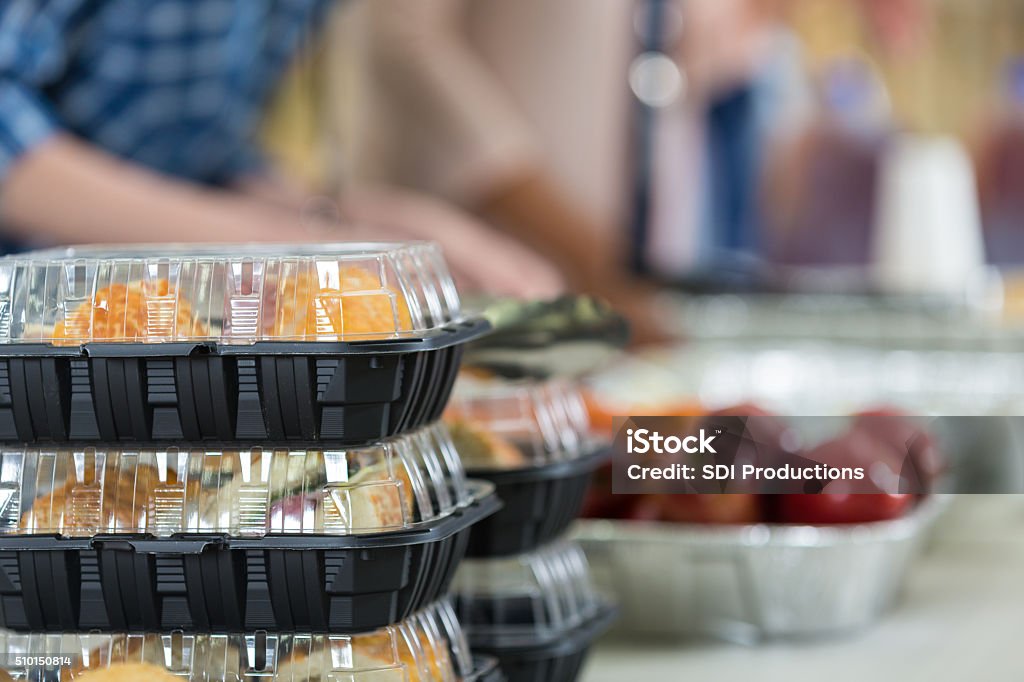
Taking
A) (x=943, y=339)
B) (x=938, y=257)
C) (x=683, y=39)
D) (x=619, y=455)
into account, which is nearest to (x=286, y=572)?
(x=619, y=455)

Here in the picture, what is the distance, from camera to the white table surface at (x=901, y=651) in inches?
25.2

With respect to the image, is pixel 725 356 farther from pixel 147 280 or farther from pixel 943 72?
pixel 943 72

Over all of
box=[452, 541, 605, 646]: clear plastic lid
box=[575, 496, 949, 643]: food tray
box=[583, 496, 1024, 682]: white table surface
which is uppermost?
box=[452, 541, 605, 646]: clear plastic lid

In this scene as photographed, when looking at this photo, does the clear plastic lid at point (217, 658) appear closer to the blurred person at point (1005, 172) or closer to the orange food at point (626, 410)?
the orange food at point (626, 410)

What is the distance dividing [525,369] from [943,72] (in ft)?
9.49

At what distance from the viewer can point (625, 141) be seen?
2246 millimetres

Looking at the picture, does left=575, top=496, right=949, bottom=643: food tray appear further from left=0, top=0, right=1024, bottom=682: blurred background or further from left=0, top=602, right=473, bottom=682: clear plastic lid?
left=0, top=602, right=473, bottom=682: clear plastic lid

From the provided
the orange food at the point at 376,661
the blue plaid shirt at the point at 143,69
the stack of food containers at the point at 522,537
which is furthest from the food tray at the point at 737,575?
the blue plaid shirt at the point at 143,69

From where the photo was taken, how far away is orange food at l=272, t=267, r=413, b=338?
0.40m

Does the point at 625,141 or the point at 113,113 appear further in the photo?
the point at 625,141

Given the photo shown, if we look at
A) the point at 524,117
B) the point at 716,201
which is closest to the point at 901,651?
the point at 524,117

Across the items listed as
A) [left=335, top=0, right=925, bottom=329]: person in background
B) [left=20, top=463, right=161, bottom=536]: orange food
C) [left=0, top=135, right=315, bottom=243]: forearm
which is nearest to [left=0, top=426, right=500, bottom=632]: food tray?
[left=20, top=463, right=161, bottom=536]: orange food

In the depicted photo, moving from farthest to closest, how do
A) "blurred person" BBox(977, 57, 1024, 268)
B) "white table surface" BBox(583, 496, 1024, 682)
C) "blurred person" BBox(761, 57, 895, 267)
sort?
"blurred person" BBox(761, 57, 895, 267) → "blurred person" BBox(977, 57, 1024, 268) → "white table surface" BBox(583, 496, 1024, 682)

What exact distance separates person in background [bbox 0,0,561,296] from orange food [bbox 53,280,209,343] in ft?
1.29
